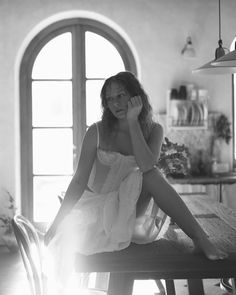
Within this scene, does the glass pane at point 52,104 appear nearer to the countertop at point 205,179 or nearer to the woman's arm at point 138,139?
the countertop at point 205,179

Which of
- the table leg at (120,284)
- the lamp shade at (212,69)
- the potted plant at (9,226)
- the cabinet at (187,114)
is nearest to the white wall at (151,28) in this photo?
the cabinet at (187,114)

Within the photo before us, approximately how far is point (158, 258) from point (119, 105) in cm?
78

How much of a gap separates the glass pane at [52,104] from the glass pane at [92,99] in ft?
0.69

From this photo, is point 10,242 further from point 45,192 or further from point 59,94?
point 59,94

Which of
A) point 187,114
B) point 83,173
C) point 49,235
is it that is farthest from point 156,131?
point 187,114

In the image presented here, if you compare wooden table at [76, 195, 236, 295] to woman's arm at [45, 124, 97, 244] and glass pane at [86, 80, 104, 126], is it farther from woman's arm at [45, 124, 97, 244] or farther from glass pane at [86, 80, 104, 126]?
glass pane at [86, 80, 104, 126]

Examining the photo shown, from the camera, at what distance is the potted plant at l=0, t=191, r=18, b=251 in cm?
544

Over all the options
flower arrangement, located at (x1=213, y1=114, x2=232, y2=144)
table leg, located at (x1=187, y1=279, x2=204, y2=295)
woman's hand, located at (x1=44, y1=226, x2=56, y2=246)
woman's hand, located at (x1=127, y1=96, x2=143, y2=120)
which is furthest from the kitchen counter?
woman's hand, located at (x1=44, y1=226, x2=56, y2=246)

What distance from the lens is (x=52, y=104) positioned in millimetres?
5953

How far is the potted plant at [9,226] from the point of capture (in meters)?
5.44

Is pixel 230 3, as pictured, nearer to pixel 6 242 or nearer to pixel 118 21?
pixel 118 21

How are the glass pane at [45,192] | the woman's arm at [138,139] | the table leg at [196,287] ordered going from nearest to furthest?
A: the woman's arm at [138,139] → the table leg at [196,287] → the glass pane at [45,192]

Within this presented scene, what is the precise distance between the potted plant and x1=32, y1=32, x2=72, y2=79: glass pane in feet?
4.88

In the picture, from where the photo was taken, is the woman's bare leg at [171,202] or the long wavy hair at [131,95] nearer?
the woman's bare leg at [171,202]
